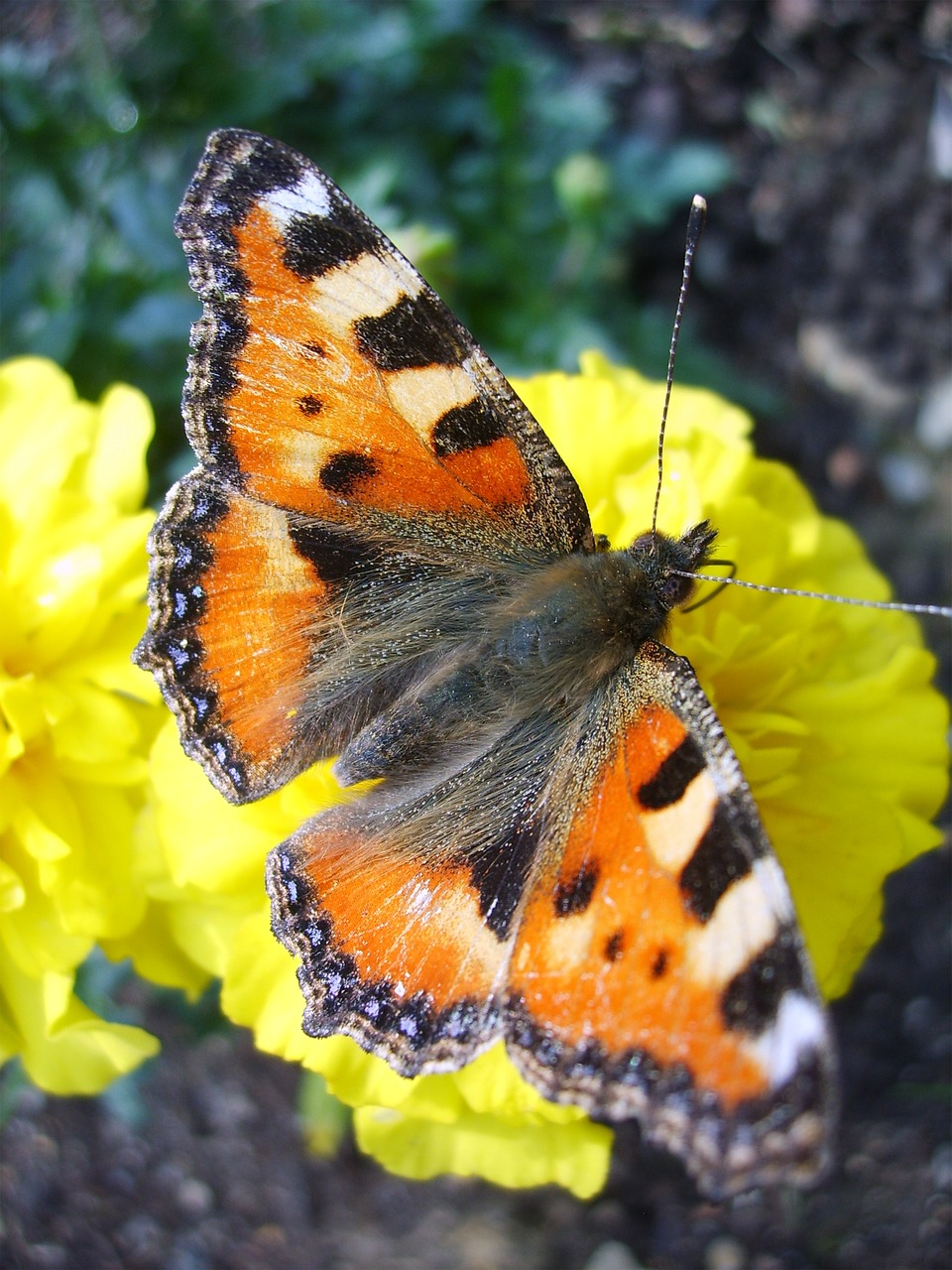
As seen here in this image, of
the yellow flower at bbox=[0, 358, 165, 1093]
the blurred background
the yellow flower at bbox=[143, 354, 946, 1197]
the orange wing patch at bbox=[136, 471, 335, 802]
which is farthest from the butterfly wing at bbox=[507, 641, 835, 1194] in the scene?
the blurred background

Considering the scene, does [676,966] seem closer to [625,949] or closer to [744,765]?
[625,949]

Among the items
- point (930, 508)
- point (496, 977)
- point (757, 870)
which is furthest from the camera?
point (930, 508)

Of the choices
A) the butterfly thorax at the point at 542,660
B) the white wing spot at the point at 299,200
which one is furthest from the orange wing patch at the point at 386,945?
the white wing spot at the point at 299,200

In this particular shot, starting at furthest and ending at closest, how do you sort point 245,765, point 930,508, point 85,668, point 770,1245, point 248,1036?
point 930,508 < point 248,1036 < point 770,1245 < point 85,668 < point 245,765

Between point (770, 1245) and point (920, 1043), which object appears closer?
point (770, 1245)

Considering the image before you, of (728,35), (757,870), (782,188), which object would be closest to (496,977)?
(757,870)

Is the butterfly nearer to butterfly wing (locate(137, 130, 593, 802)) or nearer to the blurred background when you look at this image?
butterfly wing (locate(137, 130, 593, 802))

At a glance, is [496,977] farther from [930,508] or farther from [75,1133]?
[930,508]
